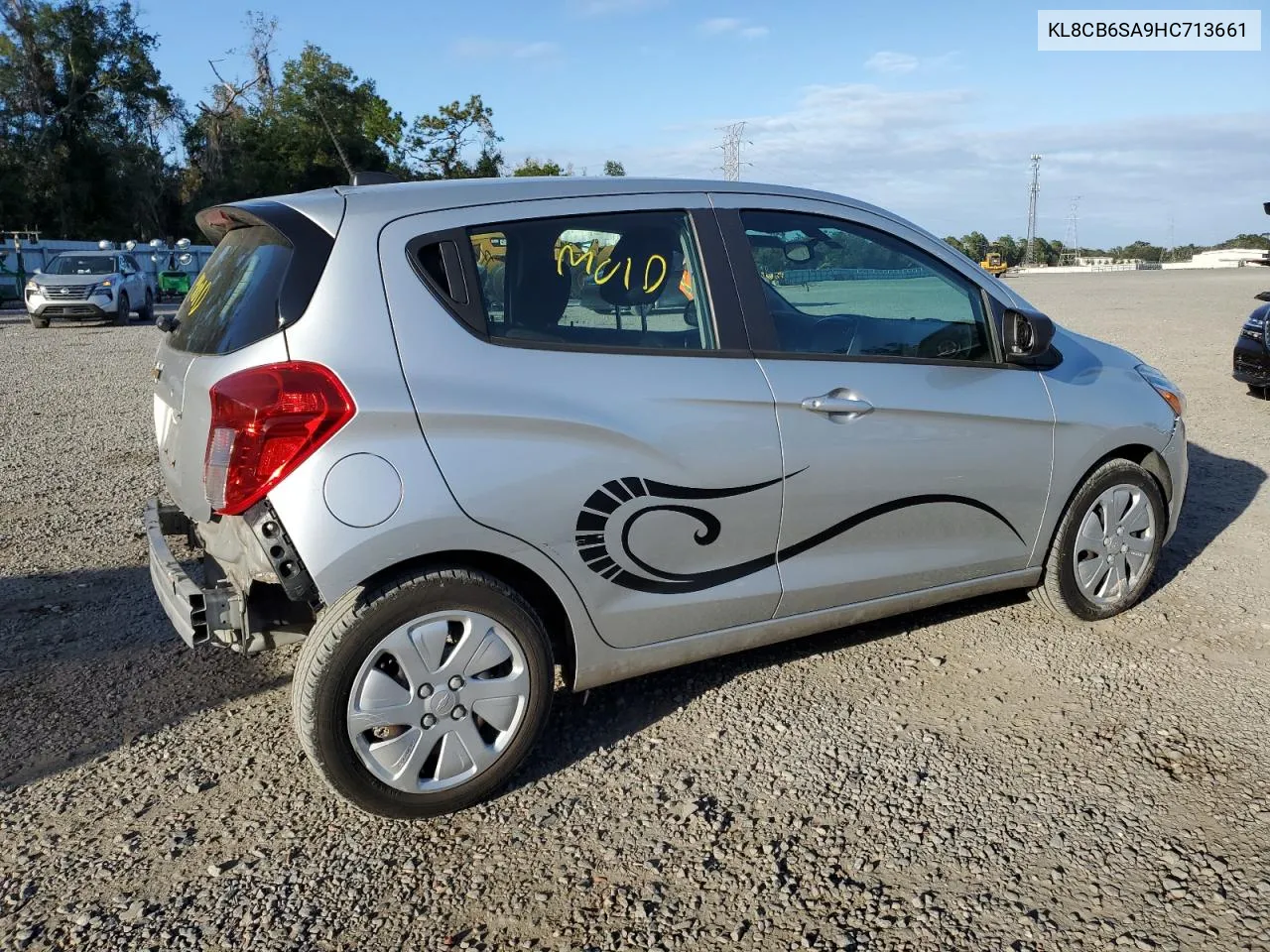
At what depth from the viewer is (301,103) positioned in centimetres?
5400

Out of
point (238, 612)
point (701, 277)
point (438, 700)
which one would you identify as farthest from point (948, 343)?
point (238, 612)

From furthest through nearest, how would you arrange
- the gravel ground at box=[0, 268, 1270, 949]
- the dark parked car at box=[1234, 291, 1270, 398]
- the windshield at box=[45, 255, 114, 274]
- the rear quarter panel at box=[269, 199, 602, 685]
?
the windshield at box=[45, 255, 114, 274] → the dark parked car at box=[1234, 291, 1270, 398] → the rear quarter panel at box=[269, 199, 602, 685] → the gravel ground at box=[0, 268, 1270, 949]

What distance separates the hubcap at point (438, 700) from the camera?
292 centimetres

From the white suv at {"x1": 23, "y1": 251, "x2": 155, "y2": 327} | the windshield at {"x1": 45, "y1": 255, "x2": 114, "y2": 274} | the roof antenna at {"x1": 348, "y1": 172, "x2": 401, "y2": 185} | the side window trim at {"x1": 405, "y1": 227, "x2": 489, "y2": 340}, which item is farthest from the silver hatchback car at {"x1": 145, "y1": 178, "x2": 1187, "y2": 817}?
the windshield at {"x1": 45, "y1": 255, "x2": 114, "y2": 274}

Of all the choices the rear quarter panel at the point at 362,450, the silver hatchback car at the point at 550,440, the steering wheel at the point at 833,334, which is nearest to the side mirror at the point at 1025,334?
the silver hatchback car at the point at 550,440

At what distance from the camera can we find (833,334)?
373 centimetres

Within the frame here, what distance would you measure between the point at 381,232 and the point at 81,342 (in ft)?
59.2

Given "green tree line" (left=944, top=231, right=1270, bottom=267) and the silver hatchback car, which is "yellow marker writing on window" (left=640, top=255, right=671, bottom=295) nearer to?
the silver hatchback car

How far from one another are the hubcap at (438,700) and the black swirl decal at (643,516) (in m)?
0.37

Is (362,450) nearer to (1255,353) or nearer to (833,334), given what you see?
(833,334)

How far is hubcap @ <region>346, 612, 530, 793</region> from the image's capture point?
2.92 metres

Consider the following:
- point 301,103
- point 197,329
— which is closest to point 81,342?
point 197,329

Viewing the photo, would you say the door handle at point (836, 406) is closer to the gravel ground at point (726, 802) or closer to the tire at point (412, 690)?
the gravel ground at point (726, 802)

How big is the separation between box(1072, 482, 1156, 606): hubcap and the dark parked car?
6.00 metres
